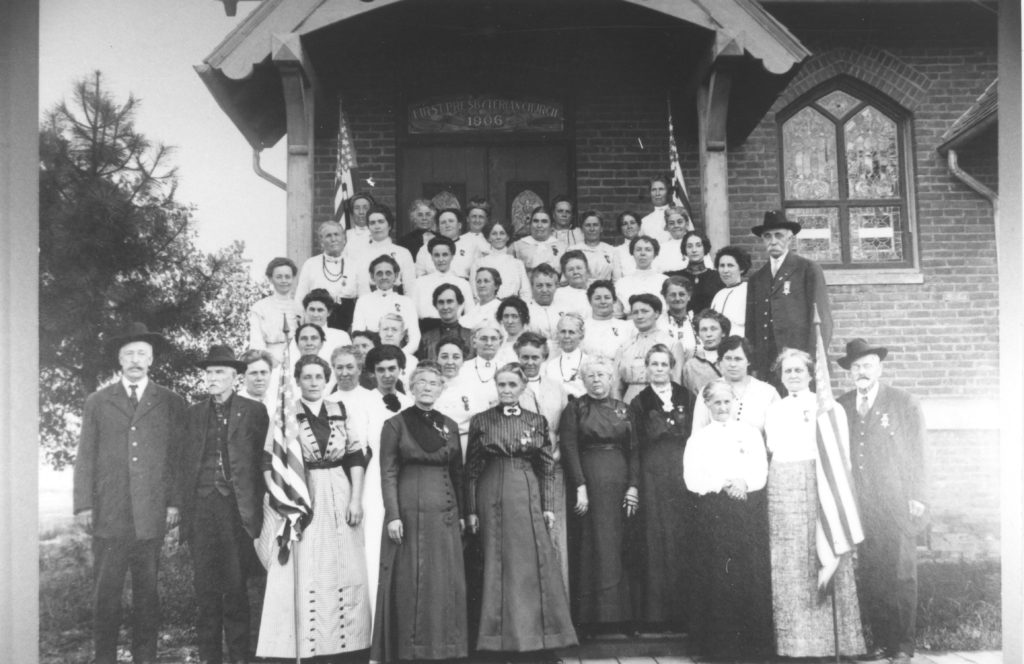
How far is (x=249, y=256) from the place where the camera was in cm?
709

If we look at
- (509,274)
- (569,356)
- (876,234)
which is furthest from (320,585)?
(876,234)

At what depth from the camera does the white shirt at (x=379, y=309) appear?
6.99m

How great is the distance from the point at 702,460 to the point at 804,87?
4.16 metres

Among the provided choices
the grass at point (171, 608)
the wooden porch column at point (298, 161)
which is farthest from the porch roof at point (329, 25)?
the grass at point (171, 608)

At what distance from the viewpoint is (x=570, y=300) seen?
7.03m

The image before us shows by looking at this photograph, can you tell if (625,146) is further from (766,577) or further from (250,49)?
(766,577)

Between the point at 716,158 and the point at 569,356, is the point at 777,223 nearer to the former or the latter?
the point at 716,158

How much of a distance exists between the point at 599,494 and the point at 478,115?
13.0ft

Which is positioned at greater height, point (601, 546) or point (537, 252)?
point (537, 252)

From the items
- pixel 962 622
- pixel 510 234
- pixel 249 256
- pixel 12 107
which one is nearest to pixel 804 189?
pixel 510 234

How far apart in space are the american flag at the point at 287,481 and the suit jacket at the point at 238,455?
0.12 m

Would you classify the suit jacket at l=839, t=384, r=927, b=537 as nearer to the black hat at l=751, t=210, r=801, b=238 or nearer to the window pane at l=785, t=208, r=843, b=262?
the black hat at l=751, t=210, r=801, b=238

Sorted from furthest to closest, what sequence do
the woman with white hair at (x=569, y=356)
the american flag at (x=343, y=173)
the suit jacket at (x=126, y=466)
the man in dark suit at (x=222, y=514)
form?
the american flag at (x=343, y=173) < the woman with white hair at (x=569, y=356) < the suit jacket at (x=126, y=466) < the man in dark suit at (x=222, y=514)

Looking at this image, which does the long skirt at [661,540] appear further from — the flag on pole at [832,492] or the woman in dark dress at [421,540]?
the woman in dark dress at [421,540]
